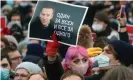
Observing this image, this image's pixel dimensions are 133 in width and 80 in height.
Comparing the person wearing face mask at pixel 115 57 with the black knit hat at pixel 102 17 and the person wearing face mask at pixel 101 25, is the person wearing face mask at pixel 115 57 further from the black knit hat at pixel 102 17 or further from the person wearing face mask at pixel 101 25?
the black knit hat at pixel 102 17

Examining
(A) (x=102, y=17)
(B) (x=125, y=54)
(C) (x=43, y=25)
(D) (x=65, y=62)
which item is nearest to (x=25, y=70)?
(D) (x=65, y=62)

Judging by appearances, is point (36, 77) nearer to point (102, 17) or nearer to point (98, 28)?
point (98, 28)

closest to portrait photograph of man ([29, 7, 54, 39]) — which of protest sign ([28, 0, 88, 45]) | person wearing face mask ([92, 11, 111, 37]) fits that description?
protest sign ([28, 0, 88, 45])

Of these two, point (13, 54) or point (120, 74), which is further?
point (13, 54)

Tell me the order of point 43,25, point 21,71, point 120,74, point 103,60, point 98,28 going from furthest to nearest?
point 98,28
point 21,71
point 43,25
point 103,60
point 120,74

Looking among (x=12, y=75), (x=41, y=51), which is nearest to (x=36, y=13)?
(x=12, y=75)

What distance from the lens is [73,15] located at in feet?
23.1

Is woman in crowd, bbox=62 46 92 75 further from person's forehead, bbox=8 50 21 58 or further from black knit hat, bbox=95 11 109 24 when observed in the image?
black knit hat, bbox=95 11 109 24

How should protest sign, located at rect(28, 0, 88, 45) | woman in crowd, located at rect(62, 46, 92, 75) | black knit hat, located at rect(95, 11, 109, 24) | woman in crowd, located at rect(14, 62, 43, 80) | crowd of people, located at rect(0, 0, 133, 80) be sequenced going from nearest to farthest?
1. crowd of people, located at rect(0, 0, 133, 80)
2. protest sign, located at rect(28, 0, 88, 45)
3. woman in crowd, located at rect(62, 46, 92, 75)
4. woman in crowd, located at rect(14, 62, 43, 80)
5. black knit hat, located at rect(95, 11, 109, 24)

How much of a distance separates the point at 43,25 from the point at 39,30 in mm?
74

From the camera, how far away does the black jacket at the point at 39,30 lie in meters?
7.08

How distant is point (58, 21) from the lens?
7078mm

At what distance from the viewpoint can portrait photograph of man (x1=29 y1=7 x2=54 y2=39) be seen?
7078 millimetres

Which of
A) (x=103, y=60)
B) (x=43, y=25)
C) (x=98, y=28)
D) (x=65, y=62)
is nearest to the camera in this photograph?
(x=103, y=60)
